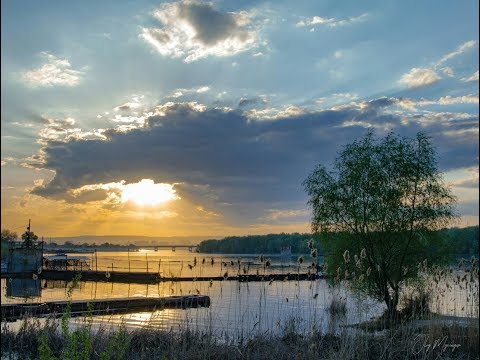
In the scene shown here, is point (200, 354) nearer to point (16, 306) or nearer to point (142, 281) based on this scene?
point (16, 306)

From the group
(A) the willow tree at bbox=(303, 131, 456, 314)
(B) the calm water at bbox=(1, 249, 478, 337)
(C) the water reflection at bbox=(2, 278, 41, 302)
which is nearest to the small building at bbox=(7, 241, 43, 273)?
(C) the water reflection at bbox=(2, 278, 41, 302)

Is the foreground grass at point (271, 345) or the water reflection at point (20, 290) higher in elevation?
the foreground grass at point (271, 345)

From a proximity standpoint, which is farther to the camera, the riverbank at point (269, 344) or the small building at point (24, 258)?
the small building at point (24, 258)

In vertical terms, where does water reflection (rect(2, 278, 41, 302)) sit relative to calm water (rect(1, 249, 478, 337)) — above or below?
below

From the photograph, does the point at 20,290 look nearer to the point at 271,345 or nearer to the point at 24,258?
the point at 24,258

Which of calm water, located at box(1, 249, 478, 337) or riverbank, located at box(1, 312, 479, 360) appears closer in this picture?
riverbank, located at box(1, 312, 479, 360)

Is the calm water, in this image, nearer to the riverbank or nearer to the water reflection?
the water reflection

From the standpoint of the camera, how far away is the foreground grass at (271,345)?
40.4ft

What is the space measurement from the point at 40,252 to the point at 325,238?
4520 centimetres

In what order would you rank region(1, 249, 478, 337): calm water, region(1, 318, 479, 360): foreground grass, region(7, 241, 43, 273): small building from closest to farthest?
region(1, 318, 479, 360): foreground grass, region(1, 249, 478, 337): calm water, region(7, 241, 43, 273): small building

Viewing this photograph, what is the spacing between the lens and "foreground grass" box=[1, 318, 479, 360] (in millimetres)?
12320

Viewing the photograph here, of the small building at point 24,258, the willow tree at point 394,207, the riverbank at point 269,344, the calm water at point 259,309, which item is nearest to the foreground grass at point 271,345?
the riverbank at point 269,344

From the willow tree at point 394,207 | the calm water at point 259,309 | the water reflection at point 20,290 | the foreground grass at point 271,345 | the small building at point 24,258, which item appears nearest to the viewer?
the foreground grass at point 271,345

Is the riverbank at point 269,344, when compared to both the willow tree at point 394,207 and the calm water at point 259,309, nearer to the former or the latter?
the calm water at point 259,309
